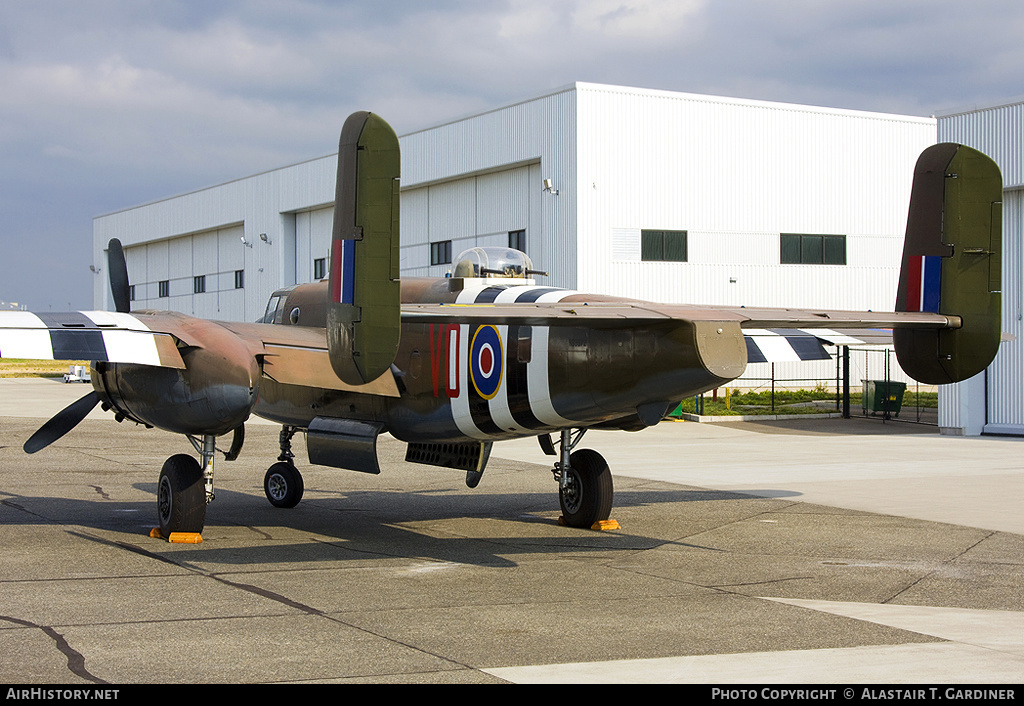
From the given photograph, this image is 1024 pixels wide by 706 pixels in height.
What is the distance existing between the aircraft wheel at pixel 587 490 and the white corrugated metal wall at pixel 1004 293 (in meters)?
18.9

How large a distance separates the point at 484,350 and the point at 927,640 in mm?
5211

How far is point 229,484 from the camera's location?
17.8m

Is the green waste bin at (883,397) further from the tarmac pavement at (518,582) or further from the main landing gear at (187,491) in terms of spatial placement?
the main landing gear at (187,491)

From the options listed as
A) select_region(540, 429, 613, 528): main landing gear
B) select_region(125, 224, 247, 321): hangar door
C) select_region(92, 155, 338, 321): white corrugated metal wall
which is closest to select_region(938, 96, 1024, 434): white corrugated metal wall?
select_region(540, 429, 613, 528): main landing gear

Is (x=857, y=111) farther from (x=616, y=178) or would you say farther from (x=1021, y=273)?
(x=1021, y=273)

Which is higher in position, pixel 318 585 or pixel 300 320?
pixel 300 320

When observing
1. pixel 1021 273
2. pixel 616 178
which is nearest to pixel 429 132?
pixel 616 178

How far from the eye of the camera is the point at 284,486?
1477cm

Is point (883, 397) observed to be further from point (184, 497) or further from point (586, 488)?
point (184, 497)

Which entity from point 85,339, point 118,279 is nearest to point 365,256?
point 85,339

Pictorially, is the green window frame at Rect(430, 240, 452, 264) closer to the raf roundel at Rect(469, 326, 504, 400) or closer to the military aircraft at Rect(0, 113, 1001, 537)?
the military aircraft at Rect(0, 113, 1001, 537)

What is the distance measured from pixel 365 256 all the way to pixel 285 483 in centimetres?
720

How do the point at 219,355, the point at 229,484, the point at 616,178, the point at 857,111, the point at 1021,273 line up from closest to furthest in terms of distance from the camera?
the point at 219,355 → the point at 229,484 → the point at 1021,273 → the point at 616,178 → the point at 857,111

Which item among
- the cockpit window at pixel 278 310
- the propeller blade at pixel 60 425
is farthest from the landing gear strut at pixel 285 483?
the propeller blade at pixel 60 425
